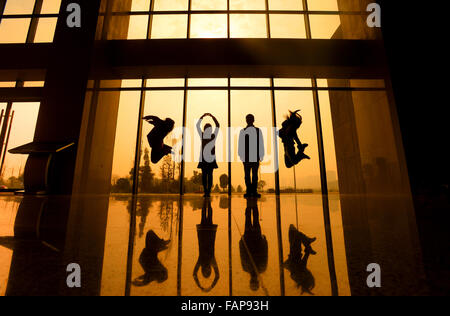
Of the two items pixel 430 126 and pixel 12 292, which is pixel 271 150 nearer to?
pixel 430 126

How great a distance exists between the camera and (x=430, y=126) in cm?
486

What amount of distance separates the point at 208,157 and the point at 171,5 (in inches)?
263

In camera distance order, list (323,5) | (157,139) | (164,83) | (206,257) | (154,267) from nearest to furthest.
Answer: (154,267), (206,257), (157,139), (164,83), (323,5)

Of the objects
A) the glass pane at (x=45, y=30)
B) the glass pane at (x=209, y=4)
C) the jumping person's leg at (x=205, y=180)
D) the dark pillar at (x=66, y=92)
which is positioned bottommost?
the jumping person's leg at (x=205, y=180)

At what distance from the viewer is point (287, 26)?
7.85m

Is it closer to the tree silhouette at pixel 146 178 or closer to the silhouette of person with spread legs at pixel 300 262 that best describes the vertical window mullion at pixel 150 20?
the tree silhouette at pixel 146 178

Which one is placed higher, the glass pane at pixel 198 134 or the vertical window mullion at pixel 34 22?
the vertical window mullion at pixel 34 22

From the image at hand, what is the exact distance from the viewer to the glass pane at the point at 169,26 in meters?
7.94

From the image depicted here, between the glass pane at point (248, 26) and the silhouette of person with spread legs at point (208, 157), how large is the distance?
165 inches

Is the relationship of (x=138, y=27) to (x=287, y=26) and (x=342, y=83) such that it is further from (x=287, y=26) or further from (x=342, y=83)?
(x=342, y=83)

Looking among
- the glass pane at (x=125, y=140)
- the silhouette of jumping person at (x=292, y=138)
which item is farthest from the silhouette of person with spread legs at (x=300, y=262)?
the glass pane at (x=125, y=140)

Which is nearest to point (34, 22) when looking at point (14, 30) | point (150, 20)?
point (14, 30)
